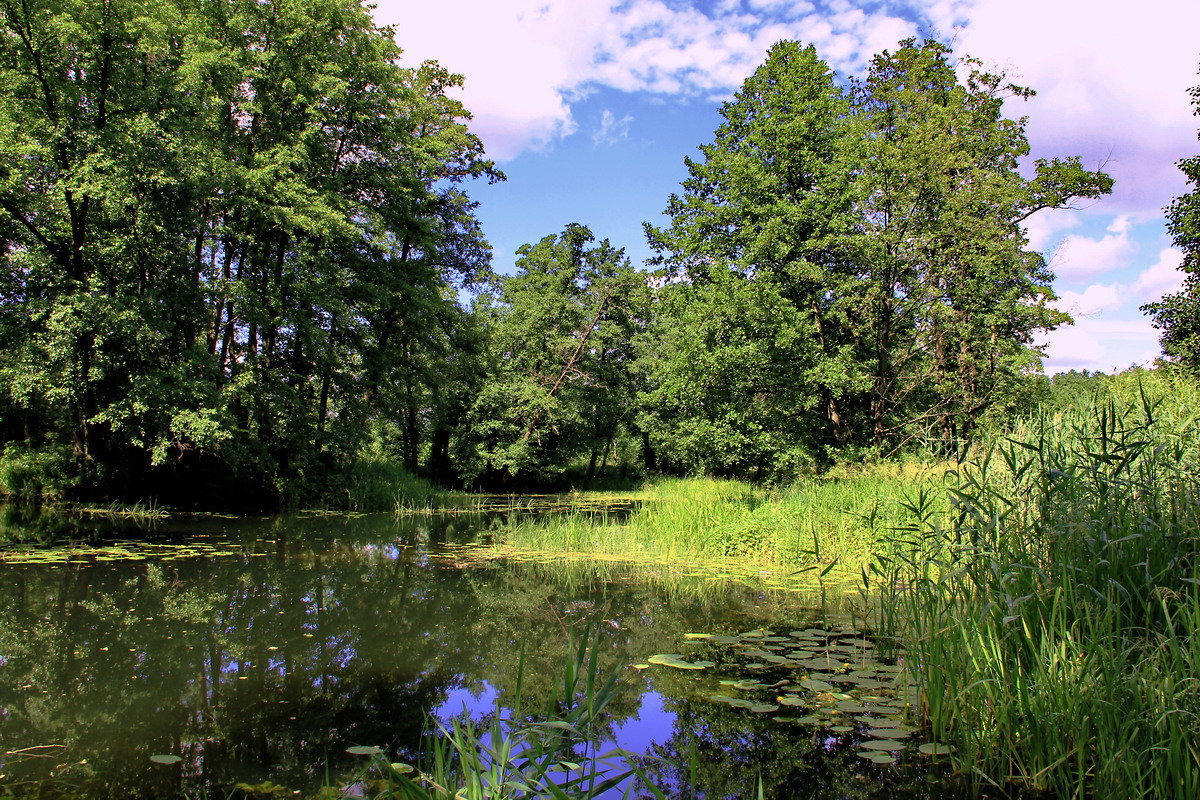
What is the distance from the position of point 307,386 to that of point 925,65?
2028cm

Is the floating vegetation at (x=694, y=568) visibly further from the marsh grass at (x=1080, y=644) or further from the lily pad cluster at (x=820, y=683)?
the marsh grass at (x=1080, y=644)

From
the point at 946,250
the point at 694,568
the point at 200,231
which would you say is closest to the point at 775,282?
the point at 946,250

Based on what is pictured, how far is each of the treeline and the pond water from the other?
294 inches

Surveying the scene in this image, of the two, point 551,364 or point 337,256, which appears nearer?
point 337,256

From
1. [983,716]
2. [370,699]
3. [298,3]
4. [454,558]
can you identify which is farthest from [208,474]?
[983,716]

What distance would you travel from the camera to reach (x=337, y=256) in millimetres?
20188

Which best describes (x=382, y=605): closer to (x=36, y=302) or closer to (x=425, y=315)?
(x=36, y=302)

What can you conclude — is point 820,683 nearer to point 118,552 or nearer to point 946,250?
point 118,552

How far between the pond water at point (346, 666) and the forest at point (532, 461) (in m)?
0.04

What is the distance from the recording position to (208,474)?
56.1 feet

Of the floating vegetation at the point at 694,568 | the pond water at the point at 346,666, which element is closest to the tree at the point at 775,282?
the floating vegetation at the point at 694,568

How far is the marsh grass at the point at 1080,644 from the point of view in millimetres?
2697

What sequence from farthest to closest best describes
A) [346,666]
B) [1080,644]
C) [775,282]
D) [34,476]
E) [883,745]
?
[775,282] → [34,476] → [346,666] → [883,745] → [1080,644]

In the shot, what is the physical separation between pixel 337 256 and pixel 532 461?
1113 centimetres
